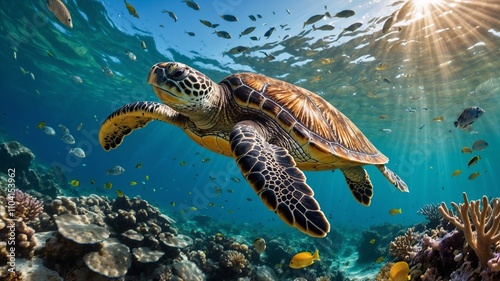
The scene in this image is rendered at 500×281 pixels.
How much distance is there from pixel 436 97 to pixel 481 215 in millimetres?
21910

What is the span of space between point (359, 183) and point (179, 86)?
14.4 feet

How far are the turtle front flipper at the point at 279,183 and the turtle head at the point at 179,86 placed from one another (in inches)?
37.3

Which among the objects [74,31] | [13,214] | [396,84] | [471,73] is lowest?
[13,214]

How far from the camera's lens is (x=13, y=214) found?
4.77 m

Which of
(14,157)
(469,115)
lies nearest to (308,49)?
(469,115)

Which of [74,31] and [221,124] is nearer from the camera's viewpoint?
[221,124]

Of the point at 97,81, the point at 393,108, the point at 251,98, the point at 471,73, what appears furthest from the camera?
the point at 97,81

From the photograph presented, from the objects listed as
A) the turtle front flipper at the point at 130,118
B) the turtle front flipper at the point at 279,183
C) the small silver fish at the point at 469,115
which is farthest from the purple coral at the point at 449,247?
the small silver fish at the point at 469,115

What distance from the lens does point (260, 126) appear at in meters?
3.86

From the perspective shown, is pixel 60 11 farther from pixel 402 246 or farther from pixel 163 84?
pixel 402 246

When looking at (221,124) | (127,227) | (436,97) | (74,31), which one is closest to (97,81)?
(74,31)

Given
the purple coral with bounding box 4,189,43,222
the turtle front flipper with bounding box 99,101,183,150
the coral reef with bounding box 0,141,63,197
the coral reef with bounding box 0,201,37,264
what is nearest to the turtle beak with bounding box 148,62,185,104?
the turtle front flipper with bounding box 99,101,183,150

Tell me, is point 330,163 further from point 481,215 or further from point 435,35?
point 435,35

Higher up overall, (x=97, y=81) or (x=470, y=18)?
(x=470, y=18)
